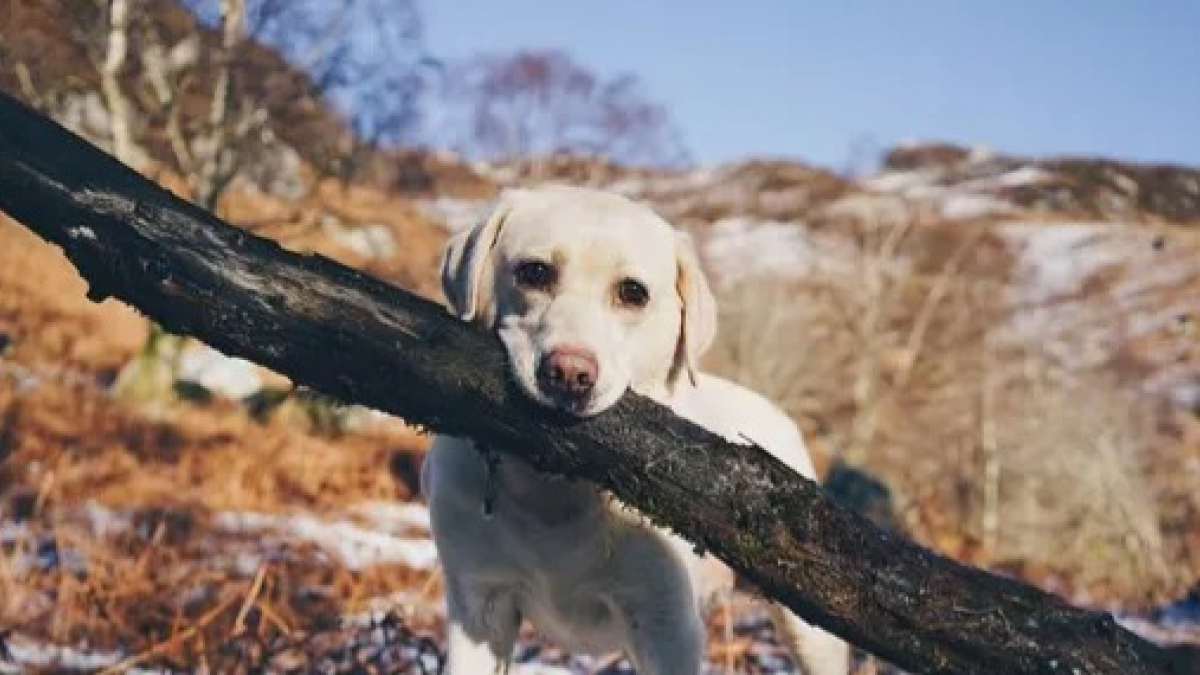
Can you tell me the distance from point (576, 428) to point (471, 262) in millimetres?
743

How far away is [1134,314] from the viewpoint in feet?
111

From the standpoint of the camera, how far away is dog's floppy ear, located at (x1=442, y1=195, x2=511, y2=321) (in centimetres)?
308

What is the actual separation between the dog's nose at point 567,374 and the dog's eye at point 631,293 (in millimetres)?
506

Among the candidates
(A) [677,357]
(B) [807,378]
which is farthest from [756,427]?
(B) [807,378]

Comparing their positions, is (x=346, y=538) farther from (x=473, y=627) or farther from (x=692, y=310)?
(x=692, y=310)

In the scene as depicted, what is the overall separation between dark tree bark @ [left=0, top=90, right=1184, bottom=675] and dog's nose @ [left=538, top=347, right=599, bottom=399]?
0.06m

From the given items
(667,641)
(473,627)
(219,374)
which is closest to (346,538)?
(473,627)

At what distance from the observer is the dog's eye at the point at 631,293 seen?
3035 millimetres

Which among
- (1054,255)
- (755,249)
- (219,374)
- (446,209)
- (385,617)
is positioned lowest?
(755,249)

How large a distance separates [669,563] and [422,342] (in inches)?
37.0

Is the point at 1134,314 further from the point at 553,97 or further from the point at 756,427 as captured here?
the point at 756,427

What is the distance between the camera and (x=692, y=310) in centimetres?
324

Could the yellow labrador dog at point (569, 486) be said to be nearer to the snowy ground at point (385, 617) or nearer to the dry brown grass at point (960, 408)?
the snowy ground at point (385, 617)

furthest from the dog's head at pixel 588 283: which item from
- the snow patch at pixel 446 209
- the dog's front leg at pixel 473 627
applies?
the snow patch at pixel 446 209
